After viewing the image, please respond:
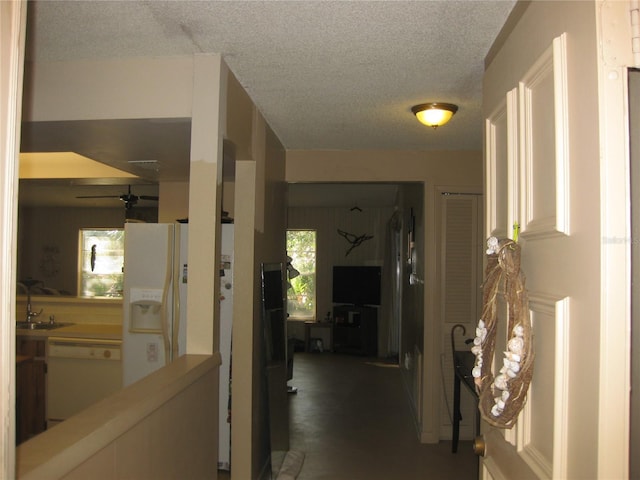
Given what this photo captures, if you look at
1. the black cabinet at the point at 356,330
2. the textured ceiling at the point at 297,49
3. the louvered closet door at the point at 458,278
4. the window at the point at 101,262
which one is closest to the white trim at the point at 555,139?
the textured ceiling at the point at 297,49

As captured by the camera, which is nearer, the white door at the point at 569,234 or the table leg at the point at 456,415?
the white door at the point at 569,234

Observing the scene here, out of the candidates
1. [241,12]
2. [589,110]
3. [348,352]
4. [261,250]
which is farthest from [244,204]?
[348,352]

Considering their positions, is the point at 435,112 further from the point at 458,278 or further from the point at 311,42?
the point at 458,278

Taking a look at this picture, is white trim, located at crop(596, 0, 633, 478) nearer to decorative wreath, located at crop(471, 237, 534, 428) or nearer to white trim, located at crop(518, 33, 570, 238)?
white trim, located at crop(518, 33, 570, 238)

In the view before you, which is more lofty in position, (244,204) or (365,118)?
(365,118)

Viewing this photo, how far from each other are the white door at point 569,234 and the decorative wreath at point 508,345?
2.2 inches

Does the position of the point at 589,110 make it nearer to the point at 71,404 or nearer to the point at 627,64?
the point at 627,64

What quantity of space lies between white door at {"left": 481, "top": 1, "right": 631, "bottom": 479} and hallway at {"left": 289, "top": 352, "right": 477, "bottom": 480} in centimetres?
233

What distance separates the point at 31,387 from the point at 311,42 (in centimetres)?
380

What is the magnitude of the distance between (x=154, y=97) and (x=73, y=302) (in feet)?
10.8

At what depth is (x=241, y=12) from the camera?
6.46 ft

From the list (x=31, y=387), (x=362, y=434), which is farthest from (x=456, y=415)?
(x=31, y=387)

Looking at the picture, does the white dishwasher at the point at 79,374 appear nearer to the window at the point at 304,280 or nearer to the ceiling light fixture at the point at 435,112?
the ceiling light fixture at the point at 435,112

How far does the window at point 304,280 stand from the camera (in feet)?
30.0
